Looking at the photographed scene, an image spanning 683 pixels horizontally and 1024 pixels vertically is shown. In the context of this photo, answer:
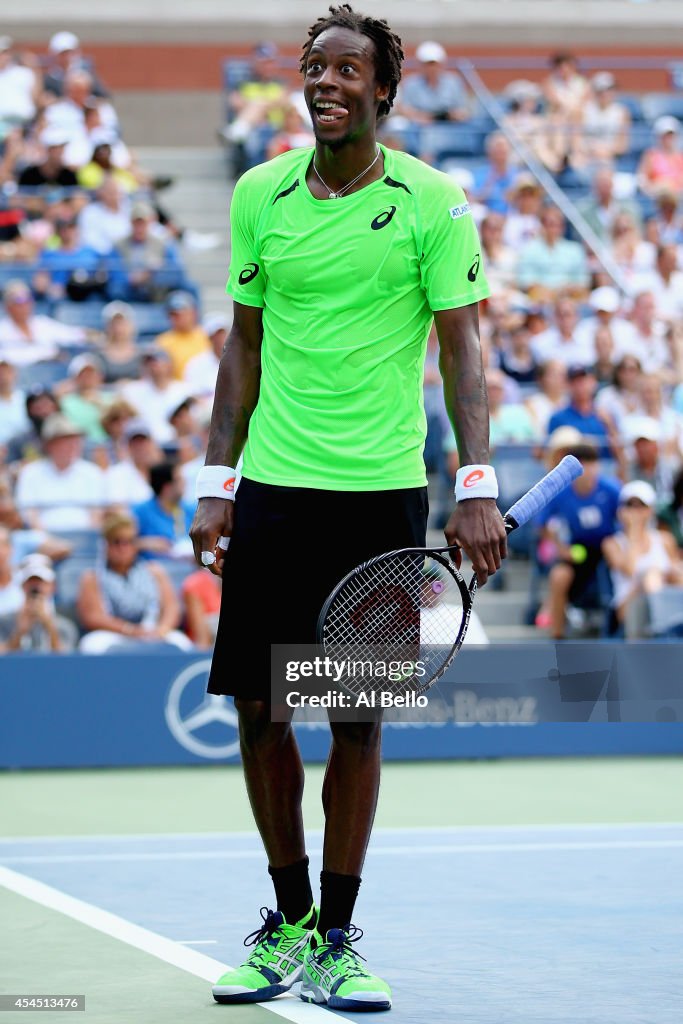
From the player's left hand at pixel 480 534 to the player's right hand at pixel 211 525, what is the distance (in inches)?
23.0

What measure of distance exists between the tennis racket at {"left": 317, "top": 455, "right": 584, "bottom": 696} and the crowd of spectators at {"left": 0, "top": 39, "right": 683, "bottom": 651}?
5518 mm

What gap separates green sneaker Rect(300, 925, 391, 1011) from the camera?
4152mm

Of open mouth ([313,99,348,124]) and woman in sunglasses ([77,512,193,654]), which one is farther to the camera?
woman in sunglasses ([77,512,193,654])

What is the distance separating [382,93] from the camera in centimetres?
443

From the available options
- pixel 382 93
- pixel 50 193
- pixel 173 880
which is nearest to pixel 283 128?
pixel 50 193

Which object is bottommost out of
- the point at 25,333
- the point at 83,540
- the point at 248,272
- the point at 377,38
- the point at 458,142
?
the point at 248,272

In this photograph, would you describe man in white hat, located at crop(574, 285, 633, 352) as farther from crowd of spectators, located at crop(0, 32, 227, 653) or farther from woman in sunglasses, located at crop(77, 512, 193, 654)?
woman in sunglasses, located at crop(77, 512, 193, 654)

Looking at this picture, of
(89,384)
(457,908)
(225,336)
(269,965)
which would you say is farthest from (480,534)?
(225,336)

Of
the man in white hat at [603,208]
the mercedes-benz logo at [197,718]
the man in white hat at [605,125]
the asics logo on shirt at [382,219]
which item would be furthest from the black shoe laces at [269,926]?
the man in white hat at [605,125]

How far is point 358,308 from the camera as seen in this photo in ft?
14.3

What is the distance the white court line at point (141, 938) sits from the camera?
423cm

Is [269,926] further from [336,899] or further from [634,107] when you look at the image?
[634,107]

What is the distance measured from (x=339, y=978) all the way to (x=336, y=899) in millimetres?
210

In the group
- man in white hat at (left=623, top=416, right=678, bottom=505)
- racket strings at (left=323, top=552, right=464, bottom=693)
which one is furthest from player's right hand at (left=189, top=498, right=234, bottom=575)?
man in white hat at (left=623, top=416, right=678, bottom=505)
